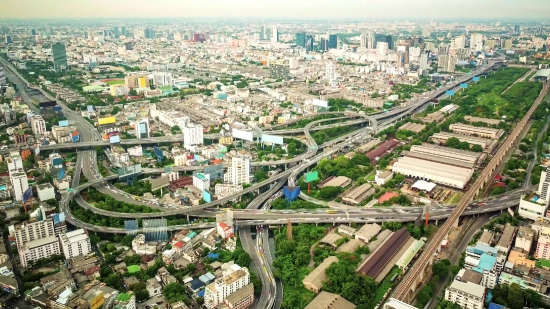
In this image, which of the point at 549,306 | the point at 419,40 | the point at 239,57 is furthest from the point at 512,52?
the point at 549,306

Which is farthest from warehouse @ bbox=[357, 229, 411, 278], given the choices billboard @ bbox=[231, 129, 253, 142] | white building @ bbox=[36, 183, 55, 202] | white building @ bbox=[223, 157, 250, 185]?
white building @ bbox=[36, 183, 55, 202]

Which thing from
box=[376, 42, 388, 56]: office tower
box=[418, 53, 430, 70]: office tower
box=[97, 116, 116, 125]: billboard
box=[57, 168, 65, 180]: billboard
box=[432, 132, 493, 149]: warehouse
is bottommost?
box=[432, 132, 493, 149]: warehouse

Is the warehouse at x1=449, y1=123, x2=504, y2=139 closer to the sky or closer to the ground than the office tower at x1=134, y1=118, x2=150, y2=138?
closer to the ground

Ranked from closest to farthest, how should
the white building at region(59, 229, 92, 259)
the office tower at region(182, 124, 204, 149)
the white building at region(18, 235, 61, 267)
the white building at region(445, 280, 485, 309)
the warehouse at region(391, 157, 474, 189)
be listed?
the white building at region(445, 280, 485, 309)
the white building at region(18, 235, 61, 267)
the white building at region(59, 229, 92, 259)
the warehouse at region(391, 157, 474, 189)
the office tower at region(182, 124, 204, 149)

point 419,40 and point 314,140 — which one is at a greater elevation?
point 419,40

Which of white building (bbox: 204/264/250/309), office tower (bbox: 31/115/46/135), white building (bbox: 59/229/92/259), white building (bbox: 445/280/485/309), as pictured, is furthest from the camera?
office tower (bbox: 31/115/46/135)

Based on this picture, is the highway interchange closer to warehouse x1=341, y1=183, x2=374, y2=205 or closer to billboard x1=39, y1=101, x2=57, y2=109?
warehouse x1=341, y1=183, x2=374, y2=205

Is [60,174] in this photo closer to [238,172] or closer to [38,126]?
[238,172]

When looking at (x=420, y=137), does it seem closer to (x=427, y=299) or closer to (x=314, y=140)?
(x=314, y=140)
